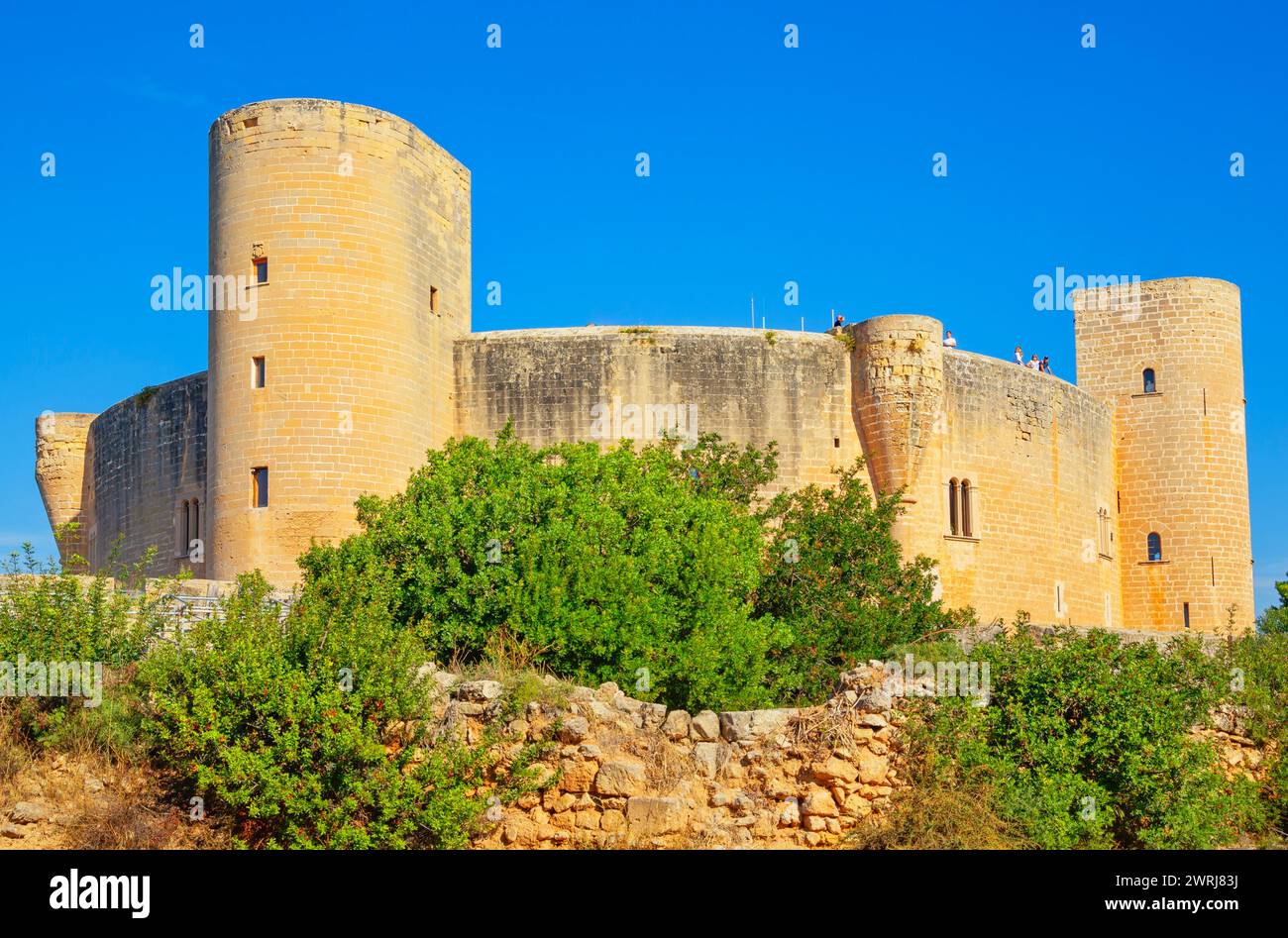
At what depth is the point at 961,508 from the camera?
30.6 m

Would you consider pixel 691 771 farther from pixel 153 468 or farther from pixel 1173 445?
pixel 1173 445

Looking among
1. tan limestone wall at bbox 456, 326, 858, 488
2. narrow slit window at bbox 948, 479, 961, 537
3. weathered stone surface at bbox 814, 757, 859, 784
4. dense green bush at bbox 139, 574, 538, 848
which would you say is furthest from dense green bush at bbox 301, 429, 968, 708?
narrow slit window at bbox 948, 479, 961, 537

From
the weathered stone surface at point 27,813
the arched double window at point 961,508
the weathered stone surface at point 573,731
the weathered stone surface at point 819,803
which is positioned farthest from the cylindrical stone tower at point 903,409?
the weathered stone surface at point 27,813

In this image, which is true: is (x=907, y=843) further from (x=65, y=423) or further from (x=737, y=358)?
(x=65, y=423)

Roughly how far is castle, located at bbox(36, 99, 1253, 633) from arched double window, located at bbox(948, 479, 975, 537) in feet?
0.17

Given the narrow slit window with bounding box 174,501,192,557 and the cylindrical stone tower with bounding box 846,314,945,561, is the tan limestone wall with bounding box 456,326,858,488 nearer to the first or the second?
the cylindrical stone tower with bounding box 846,314,945,561

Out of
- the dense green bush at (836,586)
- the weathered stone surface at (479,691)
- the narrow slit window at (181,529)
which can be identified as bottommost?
the weathered stone surface at (479,691)

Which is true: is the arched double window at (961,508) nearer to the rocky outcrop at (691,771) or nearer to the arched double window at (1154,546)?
the arched double window at (1154,546)

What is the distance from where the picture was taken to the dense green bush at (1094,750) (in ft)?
53.0

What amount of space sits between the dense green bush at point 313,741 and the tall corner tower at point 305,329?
29.4ft

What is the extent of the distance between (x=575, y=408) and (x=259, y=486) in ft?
18.9

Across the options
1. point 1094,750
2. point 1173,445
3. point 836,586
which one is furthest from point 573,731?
point 1173,445
